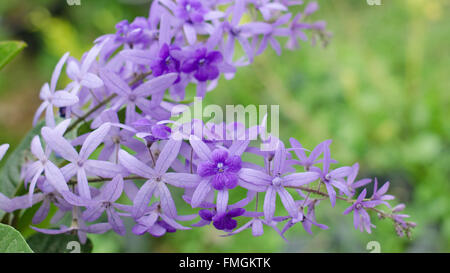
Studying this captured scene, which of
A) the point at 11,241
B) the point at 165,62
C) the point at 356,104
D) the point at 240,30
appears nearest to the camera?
the point at 11,241

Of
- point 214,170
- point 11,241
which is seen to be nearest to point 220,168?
point 214,170

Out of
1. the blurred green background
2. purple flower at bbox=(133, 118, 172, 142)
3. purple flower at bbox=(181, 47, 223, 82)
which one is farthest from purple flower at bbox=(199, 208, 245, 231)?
the blurred green background

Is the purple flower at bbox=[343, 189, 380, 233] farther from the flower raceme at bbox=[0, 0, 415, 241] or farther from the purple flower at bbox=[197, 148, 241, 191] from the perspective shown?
the purple flower at bbox=[197, 148, 241, 191]

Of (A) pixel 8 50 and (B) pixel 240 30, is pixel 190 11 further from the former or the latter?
(A) pixel 8 50

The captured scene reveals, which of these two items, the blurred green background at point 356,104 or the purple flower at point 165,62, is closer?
the purple flower at point 165,62

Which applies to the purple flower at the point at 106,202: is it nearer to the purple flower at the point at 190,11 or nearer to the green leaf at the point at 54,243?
the green leaf at the point at 54,243

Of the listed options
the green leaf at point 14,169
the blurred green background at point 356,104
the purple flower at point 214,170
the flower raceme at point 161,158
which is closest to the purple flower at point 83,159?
the flower raceme at point 161,158
